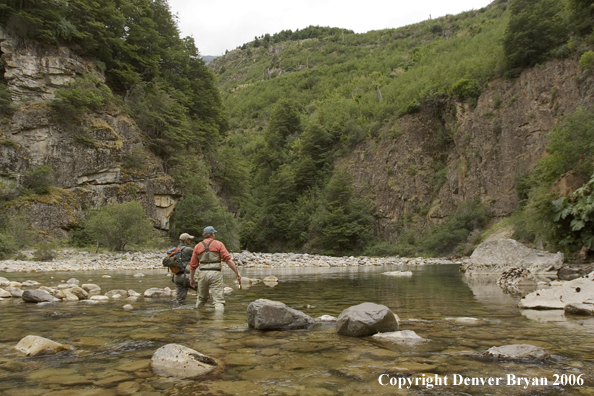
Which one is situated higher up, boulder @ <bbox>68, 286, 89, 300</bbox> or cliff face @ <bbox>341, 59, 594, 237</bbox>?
cliff face @ <bbox>341, 59, 594, 237</bbox>

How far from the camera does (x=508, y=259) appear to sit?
49.7 feet

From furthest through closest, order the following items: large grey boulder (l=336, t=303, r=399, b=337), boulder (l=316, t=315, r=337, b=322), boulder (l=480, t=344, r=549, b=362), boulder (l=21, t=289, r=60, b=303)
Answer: boulder (l=21, t=289, r=60, b=303)
boulder (l=316, t=315, r=337, b=322)
large grey boulder (l=336, t=303, r=399, b=337)
boulder (l=480, t=344, r=549, b=362)

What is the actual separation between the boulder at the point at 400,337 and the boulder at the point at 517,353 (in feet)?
2.83

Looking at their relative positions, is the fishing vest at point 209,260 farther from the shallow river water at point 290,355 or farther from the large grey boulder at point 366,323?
the large grey boulder at point 366,323

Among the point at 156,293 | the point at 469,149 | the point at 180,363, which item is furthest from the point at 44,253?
the point at 469,149

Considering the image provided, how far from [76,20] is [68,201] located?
52.9ft

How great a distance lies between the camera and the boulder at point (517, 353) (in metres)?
3.71

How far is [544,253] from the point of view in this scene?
44.1 feet

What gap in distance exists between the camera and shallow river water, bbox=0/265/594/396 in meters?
3.13

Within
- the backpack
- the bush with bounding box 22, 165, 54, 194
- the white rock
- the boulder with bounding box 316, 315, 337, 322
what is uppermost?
the bush with bounding box 22, 165, 54, 194

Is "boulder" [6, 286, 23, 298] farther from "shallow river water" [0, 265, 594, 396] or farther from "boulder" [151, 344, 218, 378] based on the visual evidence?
"boulder" [151, 344, 218, 378]

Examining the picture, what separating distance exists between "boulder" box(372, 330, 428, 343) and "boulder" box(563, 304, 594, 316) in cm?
326

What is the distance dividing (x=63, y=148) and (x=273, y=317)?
30.5 m

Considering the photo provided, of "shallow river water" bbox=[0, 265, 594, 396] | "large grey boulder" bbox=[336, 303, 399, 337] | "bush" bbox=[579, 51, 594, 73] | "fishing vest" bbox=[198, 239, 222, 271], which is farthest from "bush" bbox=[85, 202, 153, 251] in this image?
"bush" bbox=[579, 51, 594, 73]
